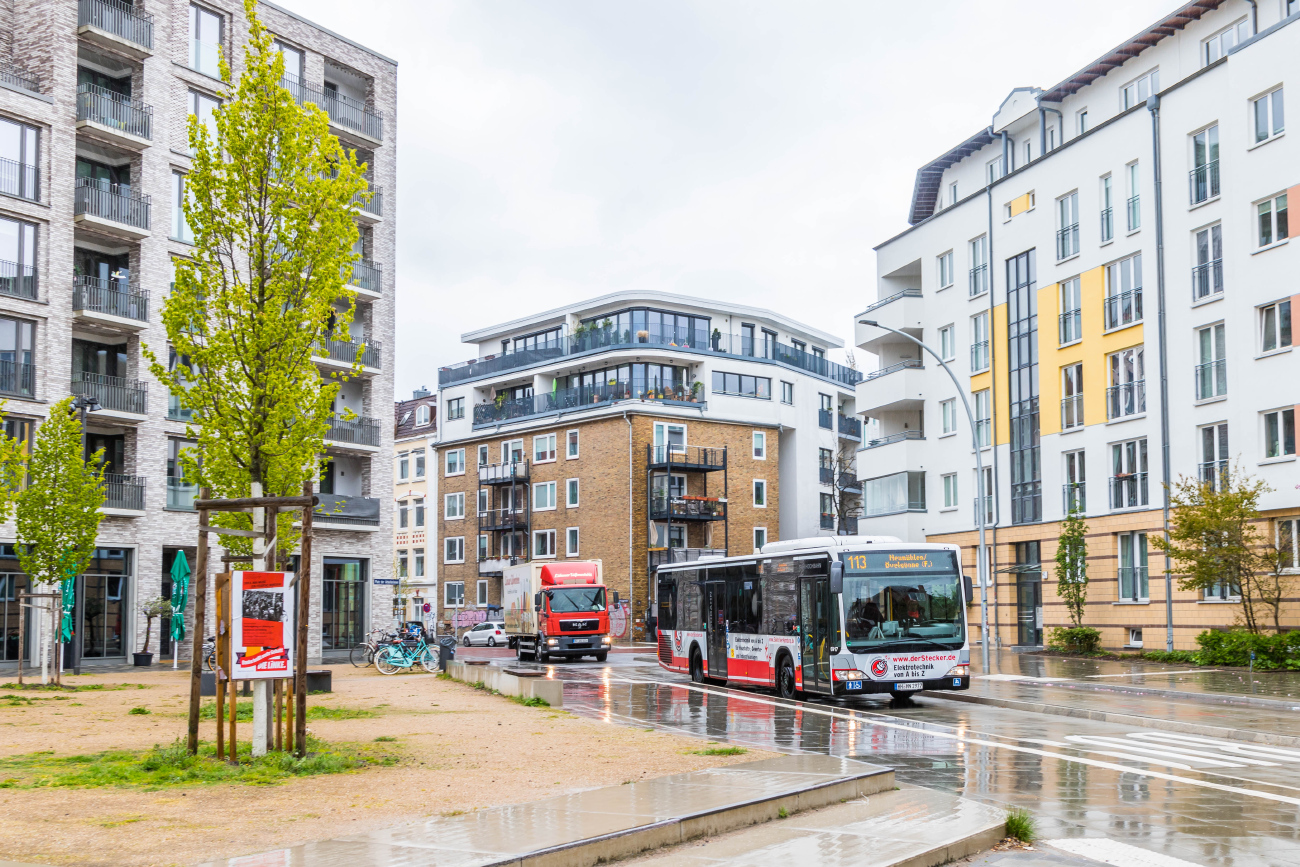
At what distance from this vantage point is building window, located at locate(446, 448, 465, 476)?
3000 inches

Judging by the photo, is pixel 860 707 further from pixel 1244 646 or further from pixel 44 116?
pixel 44 116

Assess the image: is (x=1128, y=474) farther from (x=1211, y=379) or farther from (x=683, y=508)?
(x=683, y=508)

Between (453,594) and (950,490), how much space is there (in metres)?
38.4

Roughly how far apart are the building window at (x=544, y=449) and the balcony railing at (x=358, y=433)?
20.2 m

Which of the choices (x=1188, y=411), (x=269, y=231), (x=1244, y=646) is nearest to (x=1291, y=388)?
(x=1188, y=411)

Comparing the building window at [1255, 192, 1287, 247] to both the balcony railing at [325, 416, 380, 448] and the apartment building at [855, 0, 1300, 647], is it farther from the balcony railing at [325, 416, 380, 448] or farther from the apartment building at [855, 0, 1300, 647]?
the balcony railing at [325, 416, 380, 448]

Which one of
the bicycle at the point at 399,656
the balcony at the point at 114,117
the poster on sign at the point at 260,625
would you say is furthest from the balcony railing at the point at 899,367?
the poster on sign at the point at 260,625

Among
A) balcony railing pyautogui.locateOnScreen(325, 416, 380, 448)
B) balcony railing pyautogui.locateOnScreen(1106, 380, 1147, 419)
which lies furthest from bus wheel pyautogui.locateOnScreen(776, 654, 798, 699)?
balcony railing pyautogui.locateOnScreen(325, 416, 380, 448)

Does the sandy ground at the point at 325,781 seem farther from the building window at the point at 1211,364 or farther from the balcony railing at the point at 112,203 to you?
the balcony railing at the point at 112,203

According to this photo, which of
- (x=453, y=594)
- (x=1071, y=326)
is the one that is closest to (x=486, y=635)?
(x=453, y=594)

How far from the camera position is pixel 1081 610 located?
121ft

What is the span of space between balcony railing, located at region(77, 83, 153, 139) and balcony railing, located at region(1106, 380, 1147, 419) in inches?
1251

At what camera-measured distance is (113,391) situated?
133ft

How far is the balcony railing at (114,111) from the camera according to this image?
40219mm
